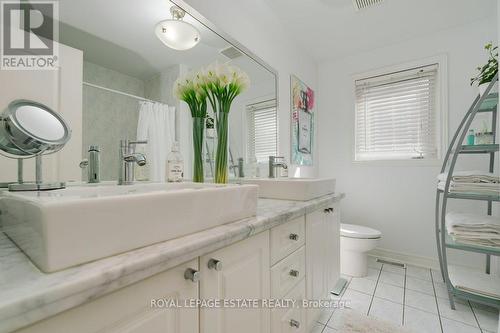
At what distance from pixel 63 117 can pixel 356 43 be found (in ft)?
8.32

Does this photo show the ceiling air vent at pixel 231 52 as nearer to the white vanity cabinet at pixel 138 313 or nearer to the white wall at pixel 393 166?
the white vanity cabinet at pixel 138 313

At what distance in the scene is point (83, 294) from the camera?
358 mm

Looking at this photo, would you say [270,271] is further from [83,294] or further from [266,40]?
[266,40]

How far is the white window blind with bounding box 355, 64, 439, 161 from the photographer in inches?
86.3

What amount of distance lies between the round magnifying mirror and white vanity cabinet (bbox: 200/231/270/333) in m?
0.55

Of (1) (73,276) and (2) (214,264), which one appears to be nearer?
(1) (73,276)

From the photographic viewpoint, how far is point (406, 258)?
227cm

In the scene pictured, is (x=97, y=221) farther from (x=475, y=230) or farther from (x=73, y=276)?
(x=475, y=230)

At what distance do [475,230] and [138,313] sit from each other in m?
2.02

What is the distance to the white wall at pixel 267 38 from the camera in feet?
4.52

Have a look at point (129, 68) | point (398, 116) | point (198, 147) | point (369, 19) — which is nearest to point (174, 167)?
point (198, 147)

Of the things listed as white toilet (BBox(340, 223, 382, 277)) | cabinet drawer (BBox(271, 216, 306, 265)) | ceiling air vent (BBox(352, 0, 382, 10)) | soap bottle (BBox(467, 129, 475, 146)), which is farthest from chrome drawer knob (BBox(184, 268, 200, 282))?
soap bottle (BBox(467, 129, 475, 146))

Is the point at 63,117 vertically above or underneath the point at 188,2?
underneath

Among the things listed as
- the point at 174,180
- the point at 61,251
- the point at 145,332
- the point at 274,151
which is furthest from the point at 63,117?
the point at 274,151
